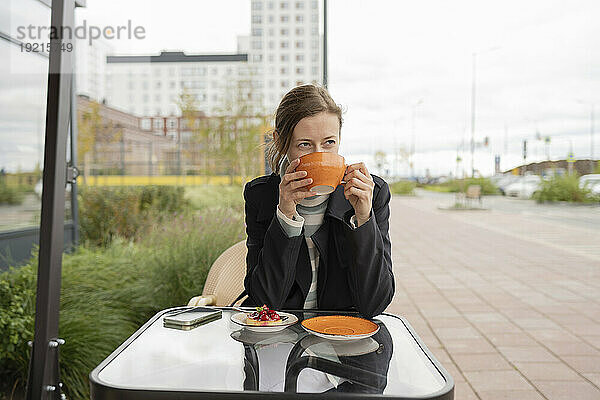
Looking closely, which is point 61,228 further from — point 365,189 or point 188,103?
point 188,103

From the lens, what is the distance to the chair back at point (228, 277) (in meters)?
2.07

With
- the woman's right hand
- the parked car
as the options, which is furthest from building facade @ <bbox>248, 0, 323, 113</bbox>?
the parked car

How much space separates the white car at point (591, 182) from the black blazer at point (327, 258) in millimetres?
6122

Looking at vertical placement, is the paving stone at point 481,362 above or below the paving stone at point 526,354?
below

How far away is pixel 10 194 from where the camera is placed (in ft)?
13.3

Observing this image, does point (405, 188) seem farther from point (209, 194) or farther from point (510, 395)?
point (510, 395)

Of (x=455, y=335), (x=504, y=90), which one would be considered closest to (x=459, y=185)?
(x=504, y=90)

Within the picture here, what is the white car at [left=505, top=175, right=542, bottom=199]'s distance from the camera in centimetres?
846

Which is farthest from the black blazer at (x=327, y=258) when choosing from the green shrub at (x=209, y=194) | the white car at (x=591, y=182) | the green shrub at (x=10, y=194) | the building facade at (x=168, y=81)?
the white car at (x=591, y=182)

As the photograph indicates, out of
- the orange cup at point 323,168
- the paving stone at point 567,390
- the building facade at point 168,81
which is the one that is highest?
the building facade at point 168,81

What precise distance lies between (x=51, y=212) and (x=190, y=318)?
29.3 inches

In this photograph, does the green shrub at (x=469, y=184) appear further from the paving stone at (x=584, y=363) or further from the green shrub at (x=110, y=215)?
the paving stone at (x=584, y=363)

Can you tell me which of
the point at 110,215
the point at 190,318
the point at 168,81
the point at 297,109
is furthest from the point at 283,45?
the point at 190,318

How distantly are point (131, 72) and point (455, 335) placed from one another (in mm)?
4357
